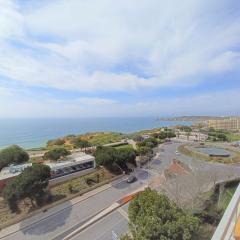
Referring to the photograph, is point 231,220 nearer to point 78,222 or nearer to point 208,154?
point 78,222

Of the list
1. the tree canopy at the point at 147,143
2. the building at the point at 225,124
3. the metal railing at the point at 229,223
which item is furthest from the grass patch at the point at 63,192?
the building at the point at 225,124

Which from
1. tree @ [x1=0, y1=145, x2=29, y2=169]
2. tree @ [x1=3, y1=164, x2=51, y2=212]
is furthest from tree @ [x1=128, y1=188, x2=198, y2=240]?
tree @ [x1=0, y1=145, x2=29, y2=169]

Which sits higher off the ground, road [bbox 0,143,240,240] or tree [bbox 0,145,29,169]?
tree [bbox 0,145,29,169]

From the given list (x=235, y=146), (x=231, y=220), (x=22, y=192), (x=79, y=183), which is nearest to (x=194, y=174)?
(x=79, y=183)

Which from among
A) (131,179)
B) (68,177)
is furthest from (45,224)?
(131,179)

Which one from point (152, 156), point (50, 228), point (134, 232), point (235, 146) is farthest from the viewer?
point (235, 146)

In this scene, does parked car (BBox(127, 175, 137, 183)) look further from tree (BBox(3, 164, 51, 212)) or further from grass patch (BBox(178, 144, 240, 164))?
grass patch (BBox(178, 144, 240, 164))
